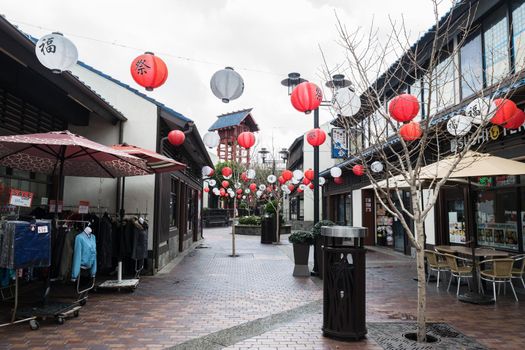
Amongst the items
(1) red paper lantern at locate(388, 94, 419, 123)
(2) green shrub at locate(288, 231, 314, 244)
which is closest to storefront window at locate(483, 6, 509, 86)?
(1) red paper lantern at locate(388, 94, 419, 123)

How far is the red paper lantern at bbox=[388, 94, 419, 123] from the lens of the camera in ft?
22.1

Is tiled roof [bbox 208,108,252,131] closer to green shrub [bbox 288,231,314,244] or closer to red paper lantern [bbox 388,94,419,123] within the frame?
green shrub [bbox 288,231,314,244]

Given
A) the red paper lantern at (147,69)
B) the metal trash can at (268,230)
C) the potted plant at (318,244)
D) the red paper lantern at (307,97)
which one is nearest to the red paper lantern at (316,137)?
the potted plant at (318,244)

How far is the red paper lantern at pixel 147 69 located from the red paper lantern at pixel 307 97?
7.81ft

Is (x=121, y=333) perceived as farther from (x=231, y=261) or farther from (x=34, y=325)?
(x=231, y=261)

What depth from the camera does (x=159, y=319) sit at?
18.3 ft

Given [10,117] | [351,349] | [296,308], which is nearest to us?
[351,349]

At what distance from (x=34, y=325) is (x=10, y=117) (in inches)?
152

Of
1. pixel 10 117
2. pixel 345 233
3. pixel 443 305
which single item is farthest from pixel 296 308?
pixel 10 117

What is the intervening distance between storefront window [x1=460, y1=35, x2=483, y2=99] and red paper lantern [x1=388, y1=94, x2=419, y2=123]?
3171mm

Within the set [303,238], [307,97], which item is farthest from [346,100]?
[303,238]

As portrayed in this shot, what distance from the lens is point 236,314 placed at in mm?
5895

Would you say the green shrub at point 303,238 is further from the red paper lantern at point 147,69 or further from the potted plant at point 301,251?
the red paper lantern at point 147,69

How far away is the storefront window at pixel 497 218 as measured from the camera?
808 centimetres
